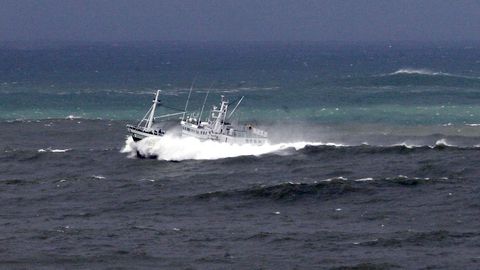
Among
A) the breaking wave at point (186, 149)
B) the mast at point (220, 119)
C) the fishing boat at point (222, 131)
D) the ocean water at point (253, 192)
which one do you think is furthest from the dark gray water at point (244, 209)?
the mast at point (220, 119)

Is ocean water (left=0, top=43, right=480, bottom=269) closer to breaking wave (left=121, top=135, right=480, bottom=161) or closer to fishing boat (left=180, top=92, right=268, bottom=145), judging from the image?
breaking wave (left=121, top=135, right=480, bottom=161)

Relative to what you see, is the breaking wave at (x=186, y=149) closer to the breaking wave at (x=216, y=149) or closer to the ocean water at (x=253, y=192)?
the breaking wave at (x=216, y=149)

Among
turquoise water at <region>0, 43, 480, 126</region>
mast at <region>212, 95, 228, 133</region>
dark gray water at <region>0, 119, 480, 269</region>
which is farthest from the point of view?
turquoise water at <region>0, 43, 480, 126</region>

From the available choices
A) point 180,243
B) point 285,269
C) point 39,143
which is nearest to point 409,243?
point 285,269

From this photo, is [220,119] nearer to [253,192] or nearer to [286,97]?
[253,192]

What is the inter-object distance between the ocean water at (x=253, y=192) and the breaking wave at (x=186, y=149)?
0.13 metres

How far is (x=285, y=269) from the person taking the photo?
57688 mm

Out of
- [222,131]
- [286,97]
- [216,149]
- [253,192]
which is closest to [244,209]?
[253,192]

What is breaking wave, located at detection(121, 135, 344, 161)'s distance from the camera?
9512 cm

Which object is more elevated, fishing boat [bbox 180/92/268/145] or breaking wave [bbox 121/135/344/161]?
fishing boat [bbox 180/92/268/145]

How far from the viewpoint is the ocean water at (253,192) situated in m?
61.1

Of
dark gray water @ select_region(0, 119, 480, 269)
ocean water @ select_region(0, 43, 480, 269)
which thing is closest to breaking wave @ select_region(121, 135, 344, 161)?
ocean water @ select_region(0, 43, 480, 269)

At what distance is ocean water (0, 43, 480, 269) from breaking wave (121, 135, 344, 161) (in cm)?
13

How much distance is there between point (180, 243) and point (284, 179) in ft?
69.8
